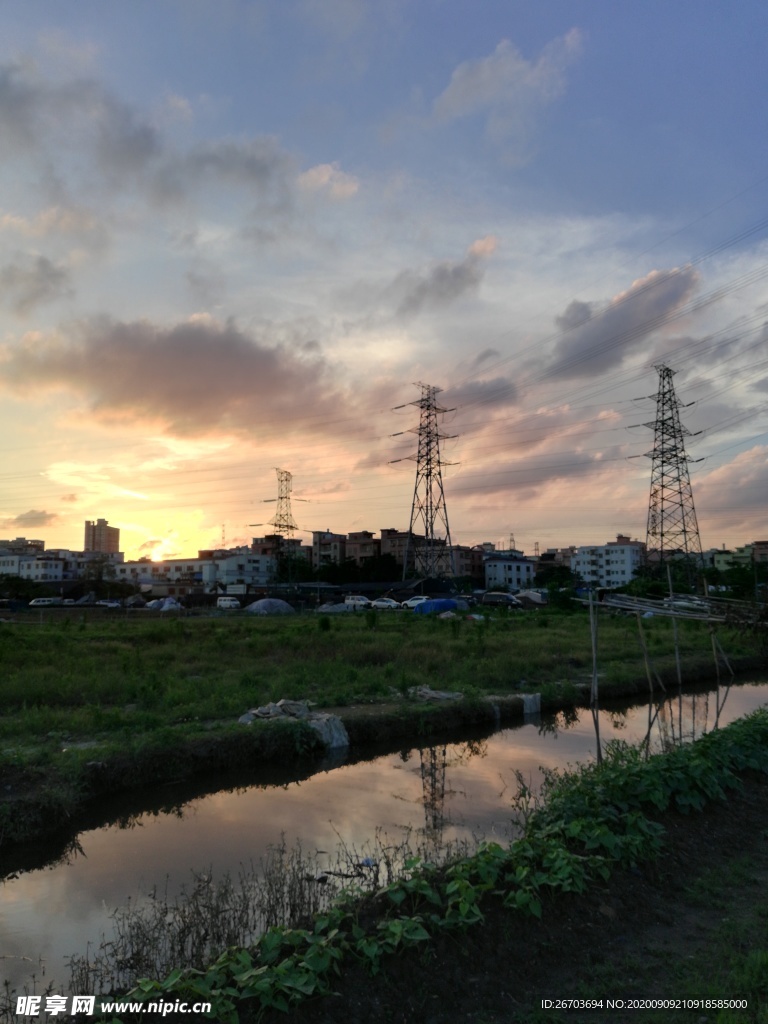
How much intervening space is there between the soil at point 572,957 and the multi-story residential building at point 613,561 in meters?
122

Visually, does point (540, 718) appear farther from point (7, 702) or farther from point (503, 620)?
point (503, 620)

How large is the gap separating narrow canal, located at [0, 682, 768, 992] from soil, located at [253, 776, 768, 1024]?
3.03m

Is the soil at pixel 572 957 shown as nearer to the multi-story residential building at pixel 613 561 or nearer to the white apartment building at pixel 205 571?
the white apartment building at pixel 205 571

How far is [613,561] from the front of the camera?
127 metres

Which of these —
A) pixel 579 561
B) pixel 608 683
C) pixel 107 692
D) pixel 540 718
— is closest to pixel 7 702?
pixel 107 692

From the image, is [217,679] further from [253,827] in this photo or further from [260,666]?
[253,827]

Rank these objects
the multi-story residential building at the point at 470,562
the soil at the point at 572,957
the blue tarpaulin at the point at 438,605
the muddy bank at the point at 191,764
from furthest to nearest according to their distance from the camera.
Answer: the multi-story residential building at the point at 470,562 → the blue tarpaulin at the point at 438,605 → the muddy bank at the point at 191,764 → the soil at the point at 572,957

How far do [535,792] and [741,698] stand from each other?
1355 centimetres

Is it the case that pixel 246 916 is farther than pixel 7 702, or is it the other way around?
pixel 7 702

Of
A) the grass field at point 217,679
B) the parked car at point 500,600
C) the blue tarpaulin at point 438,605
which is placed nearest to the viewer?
the grass field at point 217,679

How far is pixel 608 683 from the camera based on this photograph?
70.1 ft

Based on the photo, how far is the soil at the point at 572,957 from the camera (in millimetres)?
4383

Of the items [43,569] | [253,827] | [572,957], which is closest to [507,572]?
[43,569]

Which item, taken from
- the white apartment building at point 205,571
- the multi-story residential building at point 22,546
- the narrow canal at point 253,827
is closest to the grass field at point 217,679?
the narrow canal at point 253,827
